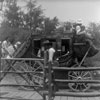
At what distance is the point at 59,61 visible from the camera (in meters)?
9.16

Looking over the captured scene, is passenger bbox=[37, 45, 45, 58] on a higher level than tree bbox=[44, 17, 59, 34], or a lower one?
higher

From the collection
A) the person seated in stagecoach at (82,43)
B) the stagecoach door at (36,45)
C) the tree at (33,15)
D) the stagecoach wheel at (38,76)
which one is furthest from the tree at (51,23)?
the stagecoach wheel at (38,76)

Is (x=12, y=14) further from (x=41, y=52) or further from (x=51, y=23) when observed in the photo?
(x=41, y=52)

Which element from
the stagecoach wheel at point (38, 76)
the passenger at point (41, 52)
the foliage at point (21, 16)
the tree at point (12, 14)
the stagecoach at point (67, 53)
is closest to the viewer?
the stagecoach wheel at point (38, 76)

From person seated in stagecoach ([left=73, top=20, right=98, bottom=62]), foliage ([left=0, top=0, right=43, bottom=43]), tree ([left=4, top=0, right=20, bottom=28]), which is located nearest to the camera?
person seated in stagecoach ([left=73, top=20, right=98, bottom=62])

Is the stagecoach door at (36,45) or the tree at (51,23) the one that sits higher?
the stagecoach door at (36,45)

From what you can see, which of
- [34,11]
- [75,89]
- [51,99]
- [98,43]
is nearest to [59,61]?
[75,89]

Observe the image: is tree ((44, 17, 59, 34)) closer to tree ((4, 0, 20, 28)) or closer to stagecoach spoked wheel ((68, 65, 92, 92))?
tree ((4, 0, 20, 28))

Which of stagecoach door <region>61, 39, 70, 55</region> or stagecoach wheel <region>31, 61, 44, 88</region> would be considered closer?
stagecoach wheel <region>31, 61, 44, 88</region>

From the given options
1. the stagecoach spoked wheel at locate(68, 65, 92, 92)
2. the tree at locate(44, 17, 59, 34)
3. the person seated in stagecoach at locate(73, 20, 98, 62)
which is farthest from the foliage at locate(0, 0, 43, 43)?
the stagecoach spoked wheel at locate(68, 65, 92, 92)

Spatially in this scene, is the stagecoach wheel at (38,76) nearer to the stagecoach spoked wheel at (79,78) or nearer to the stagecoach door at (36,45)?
the stagecoach spoked wheel at (79,78)

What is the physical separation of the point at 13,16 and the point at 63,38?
19625 millimetres

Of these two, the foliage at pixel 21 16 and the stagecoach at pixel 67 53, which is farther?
the foliage at pixel 21 16

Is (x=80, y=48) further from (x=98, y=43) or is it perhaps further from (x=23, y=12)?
(x=23, y=12)
